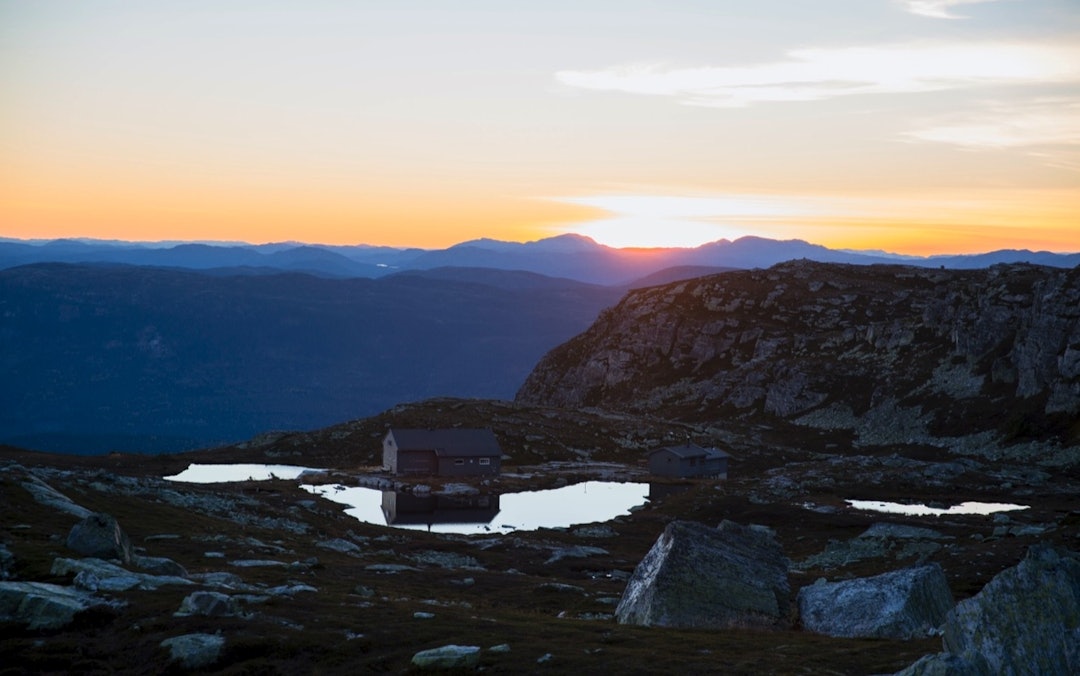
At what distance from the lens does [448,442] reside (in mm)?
135500

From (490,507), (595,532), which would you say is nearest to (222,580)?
(595,532)

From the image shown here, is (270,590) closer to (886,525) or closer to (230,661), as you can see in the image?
(230,661)

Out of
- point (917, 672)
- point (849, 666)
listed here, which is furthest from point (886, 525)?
point (917, 672)

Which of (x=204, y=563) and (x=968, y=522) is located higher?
(x=204, y=563)

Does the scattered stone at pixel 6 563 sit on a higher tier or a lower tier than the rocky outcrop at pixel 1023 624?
lower

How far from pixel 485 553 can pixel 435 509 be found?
3643 cm

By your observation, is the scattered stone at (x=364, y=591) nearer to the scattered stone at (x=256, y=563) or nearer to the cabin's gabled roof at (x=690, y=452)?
the scattered stone at (x=256, y=563)

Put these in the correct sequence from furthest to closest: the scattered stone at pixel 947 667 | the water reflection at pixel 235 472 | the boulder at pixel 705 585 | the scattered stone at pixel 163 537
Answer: the water reflection at pixel 235 472, the scattered stone at pixel 163 537, the boulder at pixel 705 585, the scattered stone at pixel 947 667

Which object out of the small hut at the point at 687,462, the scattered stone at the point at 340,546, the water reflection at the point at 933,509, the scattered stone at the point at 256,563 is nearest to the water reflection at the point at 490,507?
the small hut at the point at 687,462

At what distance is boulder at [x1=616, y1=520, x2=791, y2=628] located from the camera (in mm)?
37625

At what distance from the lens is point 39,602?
1280 inches

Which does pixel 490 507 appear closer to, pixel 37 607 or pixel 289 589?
pixel 289 589

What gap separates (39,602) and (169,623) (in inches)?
179

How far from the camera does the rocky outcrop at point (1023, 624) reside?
77.8ft
